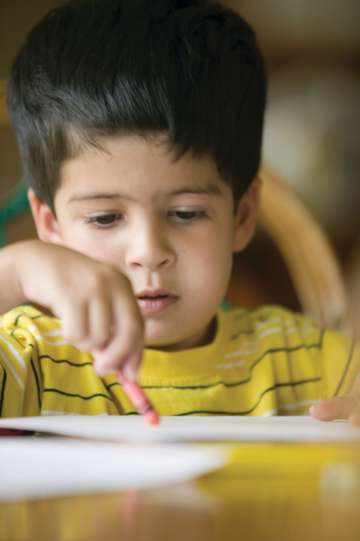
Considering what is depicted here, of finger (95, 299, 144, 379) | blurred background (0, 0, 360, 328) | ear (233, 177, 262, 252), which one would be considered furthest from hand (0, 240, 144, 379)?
blurred background (0, 0, 360, 328)

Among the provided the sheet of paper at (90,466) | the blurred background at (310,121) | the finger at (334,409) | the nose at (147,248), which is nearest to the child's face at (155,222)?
the nose at (147,248)

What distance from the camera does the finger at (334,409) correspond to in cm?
63

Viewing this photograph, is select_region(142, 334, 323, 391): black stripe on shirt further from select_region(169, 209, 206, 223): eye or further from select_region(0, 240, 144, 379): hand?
select_region(0, 240, 144, 379): hand

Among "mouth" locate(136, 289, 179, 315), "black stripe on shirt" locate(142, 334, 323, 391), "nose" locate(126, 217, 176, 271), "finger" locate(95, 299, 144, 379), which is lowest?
"black stripe on shirt" locate(142, 334, 323, 391)

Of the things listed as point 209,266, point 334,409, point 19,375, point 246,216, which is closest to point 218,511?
point 334,409

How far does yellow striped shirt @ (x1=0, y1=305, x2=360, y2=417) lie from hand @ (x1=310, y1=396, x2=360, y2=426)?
23 cm

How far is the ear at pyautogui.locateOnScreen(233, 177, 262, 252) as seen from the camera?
100cm

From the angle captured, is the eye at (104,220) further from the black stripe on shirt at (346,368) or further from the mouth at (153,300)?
the black stripe on shirt at (346,368)

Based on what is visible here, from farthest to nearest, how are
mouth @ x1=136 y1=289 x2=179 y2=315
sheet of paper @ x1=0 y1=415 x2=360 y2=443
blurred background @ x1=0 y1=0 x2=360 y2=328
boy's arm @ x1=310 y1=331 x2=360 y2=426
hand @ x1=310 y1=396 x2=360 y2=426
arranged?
blurred background @ x1=0 y1=0 x2=360 y2=328
boy's arm @ x1=310 y1=331 x2=360 y2=426
mouth @ x1=136 y1=289 x2=179 y2=315
hand @ x1=310 y1=396 x2=360 y2=426
sheet of paper @ x1=0 y1=415 x2=360 y2=443

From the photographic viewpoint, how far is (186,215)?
86 centimetres

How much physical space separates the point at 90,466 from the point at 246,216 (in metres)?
0.68

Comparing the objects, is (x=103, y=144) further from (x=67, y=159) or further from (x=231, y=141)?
(x=231, y=141)

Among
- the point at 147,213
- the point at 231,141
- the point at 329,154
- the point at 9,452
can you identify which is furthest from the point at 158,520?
the point at 329,154

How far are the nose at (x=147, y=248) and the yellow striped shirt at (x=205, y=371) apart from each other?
4.6 inches
